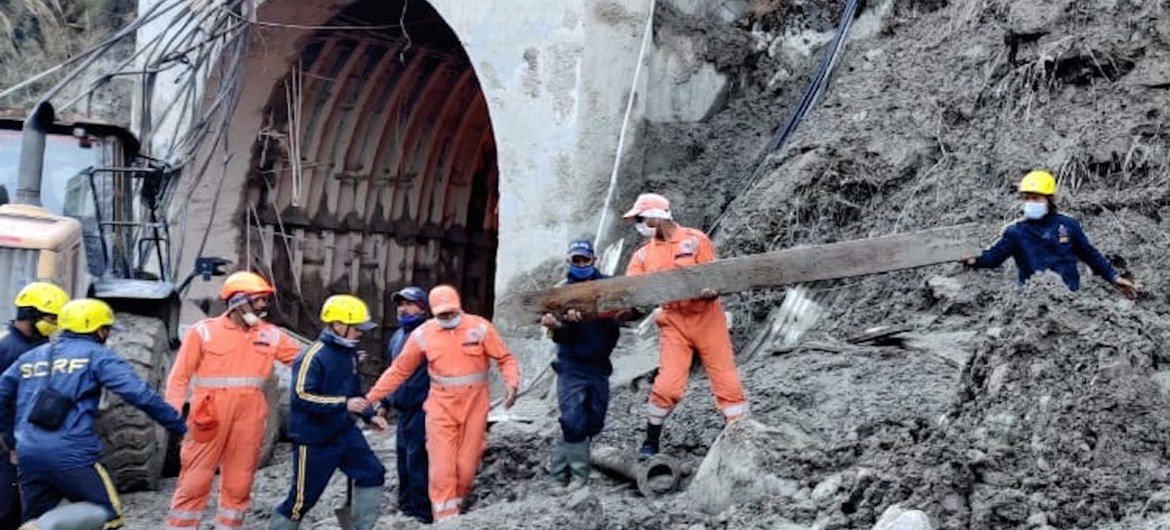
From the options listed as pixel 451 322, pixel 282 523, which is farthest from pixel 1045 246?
pixel 282 523

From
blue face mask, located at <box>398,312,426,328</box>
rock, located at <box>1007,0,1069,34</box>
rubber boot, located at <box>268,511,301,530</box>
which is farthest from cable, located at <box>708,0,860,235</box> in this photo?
rubber boot, located at <box>268,511,301,530</box>

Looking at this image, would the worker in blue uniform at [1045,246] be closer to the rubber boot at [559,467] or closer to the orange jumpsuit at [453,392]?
the rubber boot at [559,467]

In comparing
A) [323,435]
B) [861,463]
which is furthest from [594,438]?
[861,463]

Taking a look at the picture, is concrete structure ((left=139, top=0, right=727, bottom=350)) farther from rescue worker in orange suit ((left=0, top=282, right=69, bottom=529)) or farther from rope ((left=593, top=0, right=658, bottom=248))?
rescue worker in orange suit ((left=0, top=282, right=69, bottom=529))

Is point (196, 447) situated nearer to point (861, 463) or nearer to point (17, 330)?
point (17, 330)

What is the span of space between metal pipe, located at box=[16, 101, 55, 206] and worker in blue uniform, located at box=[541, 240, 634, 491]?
346cm

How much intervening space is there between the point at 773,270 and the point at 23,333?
146 inches

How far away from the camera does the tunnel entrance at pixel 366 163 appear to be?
45.8ft

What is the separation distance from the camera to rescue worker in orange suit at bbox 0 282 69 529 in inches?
283

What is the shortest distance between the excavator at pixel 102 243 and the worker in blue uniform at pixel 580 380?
97.7 inches

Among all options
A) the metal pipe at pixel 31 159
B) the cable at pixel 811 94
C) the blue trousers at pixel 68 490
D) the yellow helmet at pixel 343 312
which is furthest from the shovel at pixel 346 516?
the cable at pixel 811 94

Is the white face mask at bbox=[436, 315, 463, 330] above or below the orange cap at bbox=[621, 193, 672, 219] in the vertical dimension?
below

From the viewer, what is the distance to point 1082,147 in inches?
348

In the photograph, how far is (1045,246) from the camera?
22.8ft
